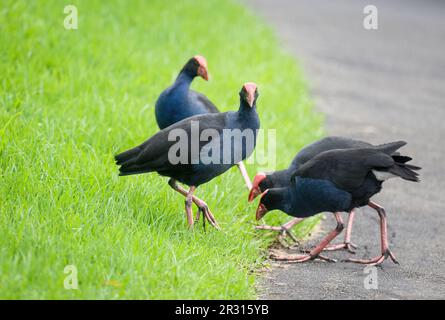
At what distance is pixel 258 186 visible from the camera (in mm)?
5629

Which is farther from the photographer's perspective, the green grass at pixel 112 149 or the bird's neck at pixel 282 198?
the bird's neck at pixel 282 198

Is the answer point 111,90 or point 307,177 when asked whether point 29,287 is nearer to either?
point 307,177

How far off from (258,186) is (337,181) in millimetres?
750

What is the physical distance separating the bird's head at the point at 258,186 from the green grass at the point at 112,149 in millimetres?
211

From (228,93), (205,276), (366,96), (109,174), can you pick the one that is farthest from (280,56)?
(205,276)

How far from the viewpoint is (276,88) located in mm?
9453

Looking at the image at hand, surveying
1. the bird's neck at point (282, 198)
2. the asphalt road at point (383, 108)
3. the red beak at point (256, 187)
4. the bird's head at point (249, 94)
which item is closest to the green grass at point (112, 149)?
the red beak at point (256, 187)

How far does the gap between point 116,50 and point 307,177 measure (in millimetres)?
4460

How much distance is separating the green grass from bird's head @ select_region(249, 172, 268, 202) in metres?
0.21

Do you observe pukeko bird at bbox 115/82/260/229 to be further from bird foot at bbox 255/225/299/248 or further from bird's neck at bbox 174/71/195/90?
bird's neck at bbox 174/71/195/90

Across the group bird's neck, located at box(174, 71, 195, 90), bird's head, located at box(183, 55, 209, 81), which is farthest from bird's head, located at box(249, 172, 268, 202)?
bird's head, located at box(183, 55, 209, 81)

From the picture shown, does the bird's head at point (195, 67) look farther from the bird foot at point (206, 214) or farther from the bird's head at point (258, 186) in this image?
the bird foot at point (206, 214)

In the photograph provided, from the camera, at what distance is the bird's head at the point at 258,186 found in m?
5.61
